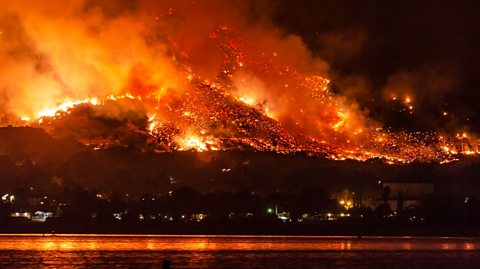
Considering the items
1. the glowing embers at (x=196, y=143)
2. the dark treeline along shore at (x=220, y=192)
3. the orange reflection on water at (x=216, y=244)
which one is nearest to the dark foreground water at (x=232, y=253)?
the orange reflection on water at (x=216, y=244)

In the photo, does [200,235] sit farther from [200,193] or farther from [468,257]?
[468,257]

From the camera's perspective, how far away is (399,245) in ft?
184

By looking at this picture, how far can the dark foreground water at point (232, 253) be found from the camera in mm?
41219

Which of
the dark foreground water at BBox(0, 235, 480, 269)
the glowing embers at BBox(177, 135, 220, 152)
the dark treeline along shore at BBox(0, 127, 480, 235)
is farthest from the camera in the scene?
the glowing embers at BBox(177, 135, 220, 152)

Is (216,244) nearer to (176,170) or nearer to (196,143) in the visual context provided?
(196,143)

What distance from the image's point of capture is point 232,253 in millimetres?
47469

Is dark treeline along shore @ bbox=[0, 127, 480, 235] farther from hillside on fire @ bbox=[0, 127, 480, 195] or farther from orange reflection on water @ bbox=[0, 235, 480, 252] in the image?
orange reflection on water @ bbox=[0, 235, 480, 252]

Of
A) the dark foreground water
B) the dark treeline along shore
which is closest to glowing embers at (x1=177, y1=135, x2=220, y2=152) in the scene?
the dark treeline along shore

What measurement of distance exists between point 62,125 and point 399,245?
→ 111 feet

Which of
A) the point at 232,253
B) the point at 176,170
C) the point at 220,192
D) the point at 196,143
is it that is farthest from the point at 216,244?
the point at 176,170

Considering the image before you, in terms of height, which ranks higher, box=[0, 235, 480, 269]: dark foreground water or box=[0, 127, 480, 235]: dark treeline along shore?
box=[0, 127, 480, 235]: dark treeline along shore

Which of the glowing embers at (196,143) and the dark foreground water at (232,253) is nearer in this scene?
the dark foreground water at (232,253)

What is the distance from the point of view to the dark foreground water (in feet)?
135

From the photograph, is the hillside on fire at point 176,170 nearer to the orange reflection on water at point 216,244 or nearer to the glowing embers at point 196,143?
the glowing embers at point 196,143
